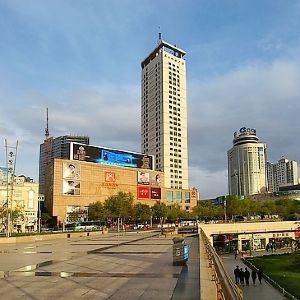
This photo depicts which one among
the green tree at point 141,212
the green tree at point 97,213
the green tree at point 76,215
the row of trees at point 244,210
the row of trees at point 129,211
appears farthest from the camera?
the row of trees at point 244,210

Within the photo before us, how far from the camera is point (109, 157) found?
367 feet

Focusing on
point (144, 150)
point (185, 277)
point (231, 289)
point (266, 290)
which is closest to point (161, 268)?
point (185, 277)

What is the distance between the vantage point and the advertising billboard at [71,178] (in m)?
99.9

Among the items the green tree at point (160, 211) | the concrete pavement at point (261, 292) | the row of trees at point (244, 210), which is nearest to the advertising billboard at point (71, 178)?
the green tree at point (160, 211)

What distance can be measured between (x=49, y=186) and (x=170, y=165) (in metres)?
58.0

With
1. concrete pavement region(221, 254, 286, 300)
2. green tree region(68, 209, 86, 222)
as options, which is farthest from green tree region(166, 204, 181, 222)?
concrete pavement region(221, 254, 286, 300)

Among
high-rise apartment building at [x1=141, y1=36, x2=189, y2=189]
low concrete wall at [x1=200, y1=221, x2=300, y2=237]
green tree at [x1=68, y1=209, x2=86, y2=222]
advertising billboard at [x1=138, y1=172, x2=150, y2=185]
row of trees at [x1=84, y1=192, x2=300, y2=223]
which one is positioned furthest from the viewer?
high-rise apartment building at [x1=141, y1=36, x2=189, y2=189]

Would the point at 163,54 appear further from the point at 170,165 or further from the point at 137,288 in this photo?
the point at 137,288

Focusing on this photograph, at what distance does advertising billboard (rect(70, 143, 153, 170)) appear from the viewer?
10375cm

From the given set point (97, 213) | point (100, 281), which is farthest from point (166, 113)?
point (100, 281)

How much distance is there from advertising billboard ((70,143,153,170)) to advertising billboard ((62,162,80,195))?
7.75 feet

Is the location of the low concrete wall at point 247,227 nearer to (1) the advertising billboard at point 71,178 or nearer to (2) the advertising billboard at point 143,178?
(1) the advertising billboard at point 71,178

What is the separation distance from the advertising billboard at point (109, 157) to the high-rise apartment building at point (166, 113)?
26555mm

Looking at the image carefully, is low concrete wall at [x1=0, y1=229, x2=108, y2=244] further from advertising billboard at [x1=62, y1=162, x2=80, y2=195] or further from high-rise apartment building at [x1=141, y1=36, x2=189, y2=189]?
high-rise apartment building at [x1=141, y1=36, x2=189, y2=189]
